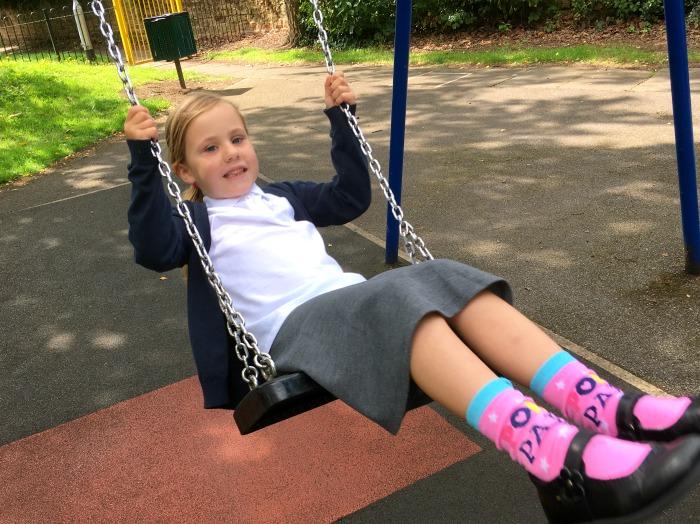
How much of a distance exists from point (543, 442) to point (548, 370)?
23 cm

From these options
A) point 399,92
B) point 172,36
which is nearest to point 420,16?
point 172,36

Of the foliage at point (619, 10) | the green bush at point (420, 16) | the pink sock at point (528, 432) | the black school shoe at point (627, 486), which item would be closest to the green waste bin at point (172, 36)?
the green bush at point (420, 16)

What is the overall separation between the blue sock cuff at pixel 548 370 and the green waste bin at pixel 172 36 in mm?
9473

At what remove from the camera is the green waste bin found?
1029 centimetres

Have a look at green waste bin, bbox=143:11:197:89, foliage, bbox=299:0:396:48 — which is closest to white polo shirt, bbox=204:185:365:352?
green waste bin, bbox=143:11:197:89

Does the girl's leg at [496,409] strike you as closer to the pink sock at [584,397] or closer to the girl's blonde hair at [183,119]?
A: the pink sock at [584,397]

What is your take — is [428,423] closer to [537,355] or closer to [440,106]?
[537,355]

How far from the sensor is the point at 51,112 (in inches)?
345

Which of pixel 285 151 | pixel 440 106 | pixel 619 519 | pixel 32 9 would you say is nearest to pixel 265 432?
pixel 619 519

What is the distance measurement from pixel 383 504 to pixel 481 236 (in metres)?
2.22

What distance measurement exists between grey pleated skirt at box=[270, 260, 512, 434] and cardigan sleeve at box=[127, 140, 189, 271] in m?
0.48

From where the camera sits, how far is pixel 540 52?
942 cm

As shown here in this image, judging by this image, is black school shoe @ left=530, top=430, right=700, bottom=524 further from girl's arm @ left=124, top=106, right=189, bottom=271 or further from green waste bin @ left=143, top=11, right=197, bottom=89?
green waste bin @ left=143, top=11, right=197, bottom=89

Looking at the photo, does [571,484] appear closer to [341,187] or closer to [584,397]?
[584,397]
